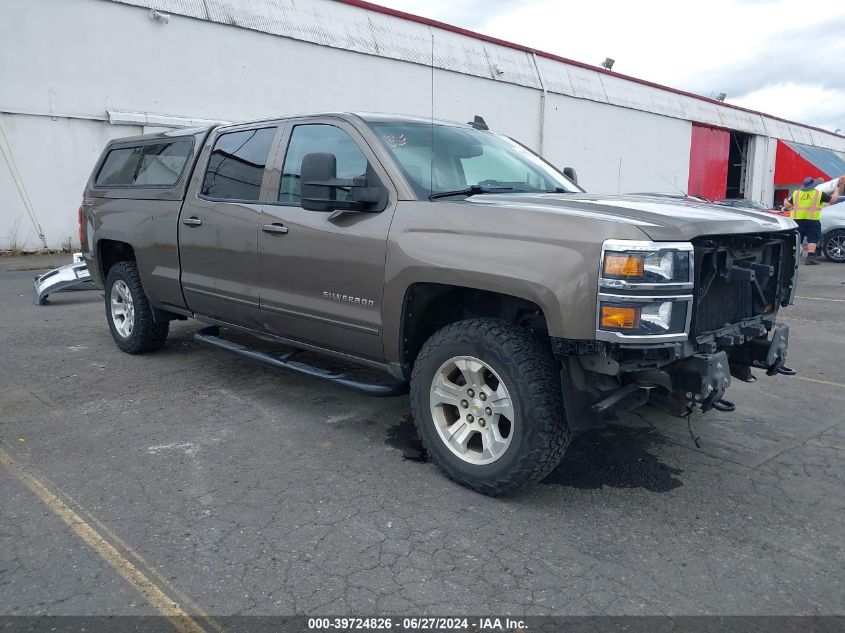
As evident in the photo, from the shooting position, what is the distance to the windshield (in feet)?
12.9

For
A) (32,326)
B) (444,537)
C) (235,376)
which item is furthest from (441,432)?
(32,326)

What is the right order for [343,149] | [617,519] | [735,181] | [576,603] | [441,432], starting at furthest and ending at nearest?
1. [735,181]
2. [343,149]
3. [441,432]
4. [617,519]
5. [576,603]

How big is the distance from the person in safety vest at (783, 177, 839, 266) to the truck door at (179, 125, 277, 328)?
40.8 feet

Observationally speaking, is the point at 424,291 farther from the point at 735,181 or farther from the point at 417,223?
the point at 735,181

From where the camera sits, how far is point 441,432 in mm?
3566

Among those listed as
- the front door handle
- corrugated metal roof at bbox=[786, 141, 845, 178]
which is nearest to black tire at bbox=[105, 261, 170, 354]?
the front door handle

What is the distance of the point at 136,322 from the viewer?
5.91 meters

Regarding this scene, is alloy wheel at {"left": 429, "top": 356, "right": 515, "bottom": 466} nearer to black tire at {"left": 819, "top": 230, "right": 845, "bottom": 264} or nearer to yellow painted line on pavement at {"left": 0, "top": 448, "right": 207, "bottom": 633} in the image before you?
yellow painted line on pavement at {"left": 0, "top": 448, "right": 207, "bottom": 633}

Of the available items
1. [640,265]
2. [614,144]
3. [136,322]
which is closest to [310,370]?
[640,265]

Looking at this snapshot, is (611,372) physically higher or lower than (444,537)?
higher

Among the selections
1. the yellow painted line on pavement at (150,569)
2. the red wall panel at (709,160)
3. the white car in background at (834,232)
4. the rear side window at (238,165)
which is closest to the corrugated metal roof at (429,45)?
the red wall panel at (709,160)

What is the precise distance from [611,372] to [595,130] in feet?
77.9

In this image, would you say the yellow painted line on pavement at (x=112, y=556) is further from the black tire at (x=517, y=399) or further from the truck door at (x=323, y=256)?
the truck door at (x=323, y=256)

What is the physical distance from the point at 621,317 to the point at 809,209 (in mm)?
13370
